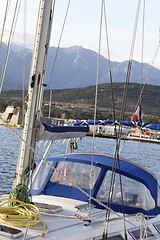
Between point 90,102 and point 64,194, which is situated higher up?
point 90,102

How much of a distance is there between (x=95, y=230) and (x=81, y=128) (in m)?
4.49

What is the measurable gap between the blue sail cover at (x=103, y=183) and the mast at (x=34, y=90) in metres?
1.53

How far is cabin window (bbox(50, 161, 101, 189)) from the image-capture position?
938cm

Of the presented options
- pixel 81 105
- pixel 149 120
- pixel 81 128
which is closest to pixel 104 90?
pixel 81 105

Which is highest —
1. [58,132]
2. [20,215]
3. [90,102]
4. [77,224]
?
[90,102]

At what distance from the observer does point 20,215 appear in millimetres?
7168

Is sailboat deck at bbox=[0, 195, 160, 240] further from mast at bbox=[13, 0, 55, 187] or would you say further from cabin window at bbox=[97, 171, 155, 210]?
mast at bbox=[13, 0, 55, 187]

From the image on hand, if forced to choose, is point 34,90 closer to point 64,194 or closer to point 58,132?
point 58,132

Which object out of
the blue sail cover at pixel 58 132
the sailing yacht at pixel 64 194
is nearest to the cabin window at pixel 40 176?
the sailing yacht at pixel 64 194

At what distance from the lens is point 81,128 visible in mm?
11766

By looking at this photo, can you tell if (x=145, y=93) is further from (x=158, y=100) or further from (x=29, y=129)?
(x=29, y=129)

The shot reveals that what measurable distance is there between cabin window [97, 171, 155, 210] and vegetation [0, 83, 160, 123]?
9706 centimetres

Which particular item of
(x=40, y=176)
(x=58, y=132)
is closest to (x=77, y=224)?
(x=40, y=176)

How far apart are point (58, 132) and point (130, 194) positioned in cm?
214
